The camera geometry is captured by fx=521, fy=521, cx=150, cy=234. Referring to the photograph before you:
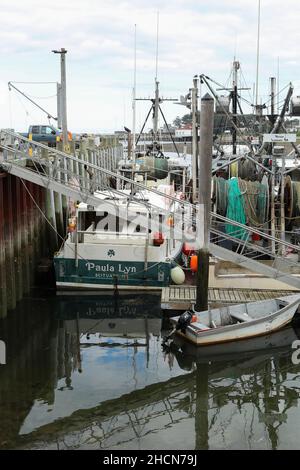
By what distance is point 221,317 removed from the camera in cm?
1198

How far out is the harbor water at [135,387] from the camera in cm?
813

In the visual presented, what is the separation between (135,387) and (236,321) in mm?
3267

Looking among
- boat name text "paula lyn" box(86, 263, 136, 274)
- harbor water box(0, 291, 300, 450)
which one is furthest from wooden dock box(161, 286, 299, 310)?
boat name text "paula lyn" box(86, 263, 136, 274)

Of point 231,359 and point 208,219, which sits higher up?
point 208,219

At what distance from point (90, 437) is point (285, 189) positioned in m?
11.4

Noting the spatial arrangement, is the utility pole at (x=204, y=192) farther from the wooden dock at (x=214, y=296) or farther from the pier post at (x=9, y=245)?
the pier post at (x=9, y=245)

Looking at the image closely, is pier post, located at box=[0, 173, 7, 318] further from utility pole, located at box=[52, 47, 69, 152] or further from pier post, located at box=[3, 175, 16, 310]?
utility pole, located at box=[52, 47, 69, 152]

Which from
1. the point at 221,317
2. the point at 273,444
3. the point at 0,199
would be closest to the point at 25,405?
the point at 273,444

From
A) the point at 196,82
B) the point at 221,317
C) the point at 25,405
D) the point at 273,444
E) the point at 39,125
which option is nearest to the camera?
A: the point at 273,444

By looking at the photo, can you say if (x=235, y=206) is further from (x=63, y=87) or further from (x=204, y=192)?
(x=63, y=87)

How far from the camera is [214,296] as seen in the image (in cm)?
1316

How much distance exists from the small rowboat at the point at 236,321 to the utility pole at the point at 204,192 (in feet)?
1.52

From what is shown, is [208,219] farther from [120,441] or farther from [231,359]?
[120,441]

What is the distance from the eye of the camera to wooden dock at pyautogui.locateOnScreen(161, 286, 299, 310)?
1284 cm
